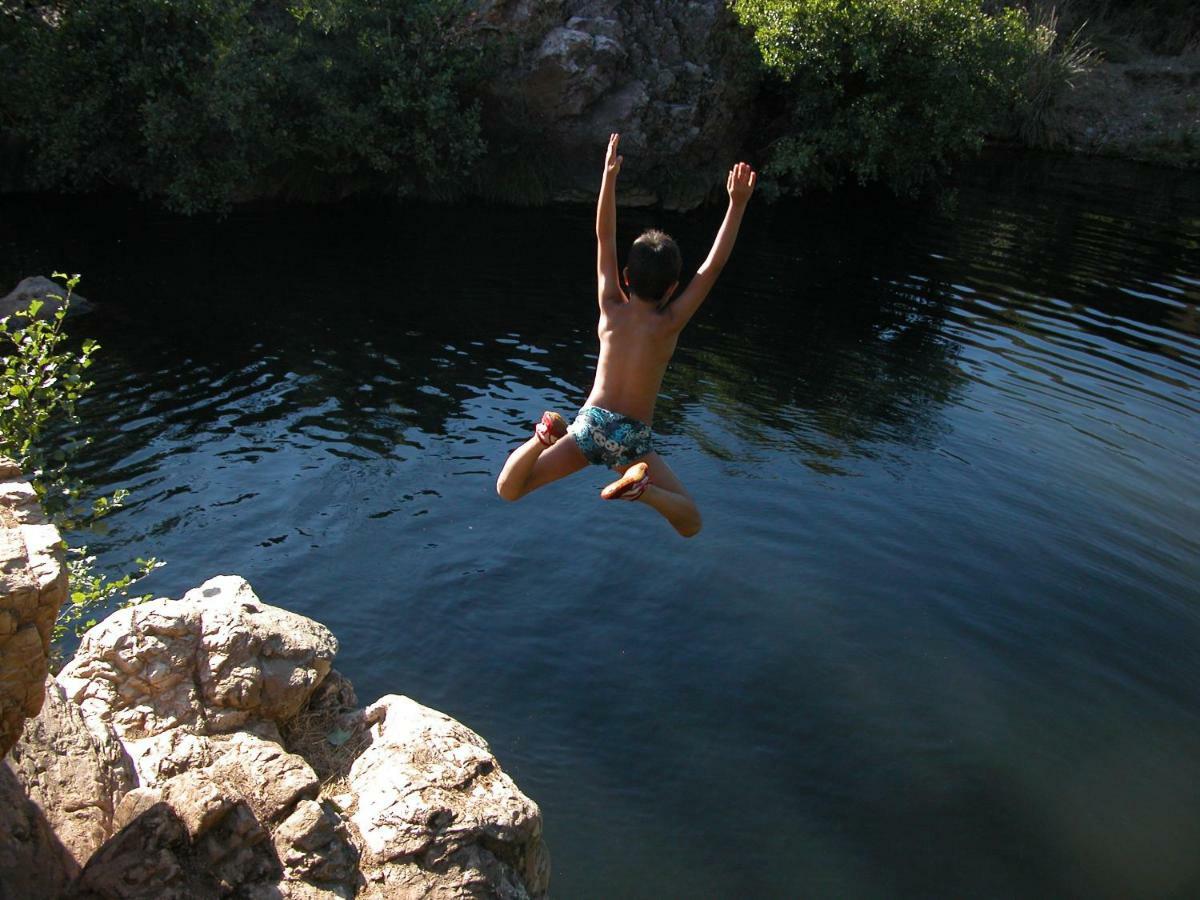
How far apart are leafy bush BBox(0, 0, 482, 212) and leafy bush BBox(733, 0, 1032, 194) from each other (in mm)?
6841

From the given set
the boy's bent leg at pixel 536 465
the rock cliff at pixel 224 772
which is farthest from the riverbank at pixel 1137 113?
the rock cliff at pixel 224 772

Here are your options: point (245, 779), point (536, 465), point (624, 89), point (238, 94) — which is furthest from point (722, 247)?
point (624, 89)

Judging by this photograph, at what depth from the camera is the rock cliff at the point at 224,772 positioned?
4820 millimetres

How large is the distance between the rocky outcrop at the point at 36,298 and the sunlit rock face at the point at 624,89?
11.3 meters

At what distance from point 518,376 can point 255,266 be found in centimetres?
674

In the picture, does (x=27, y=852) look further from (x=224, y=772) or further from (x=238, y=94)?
(x=238, y=94)

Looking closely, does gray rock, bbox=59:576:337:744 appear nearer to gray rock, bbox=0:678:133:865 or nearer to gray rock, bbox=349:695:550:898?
gray rock, bbox=349:695:550:898

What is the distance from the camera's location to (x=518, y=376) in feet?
51.2

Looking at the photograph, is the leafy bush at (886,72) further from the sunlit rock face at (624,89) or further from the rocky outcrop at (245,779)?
the rocky outcrop at (245,779)

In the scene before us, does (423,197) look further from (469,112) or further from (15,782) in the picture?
(15,782)

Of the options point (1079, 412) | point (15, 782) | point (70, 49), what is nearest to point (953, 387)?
point (1079, 412)

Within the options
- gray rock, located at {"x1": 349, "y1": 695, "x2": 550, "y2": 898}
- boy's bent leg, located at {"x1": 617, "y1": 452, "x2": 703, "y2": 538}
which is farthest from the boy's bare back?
gray rock, located at {"x1": 349, "y1": 695, "x2": 550, "y2": 898}

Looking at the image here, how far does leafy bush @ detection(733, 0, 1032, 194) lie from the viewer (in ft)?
73.5

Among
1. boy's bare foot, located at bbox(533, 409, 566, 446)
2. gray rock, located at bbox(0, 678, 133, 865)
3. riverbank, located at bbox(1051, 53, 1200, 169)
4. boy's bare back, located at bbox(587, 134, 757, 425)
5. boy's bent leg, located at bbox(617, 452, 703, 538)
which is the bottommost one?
gray rock, located at bbox(0, 678, 133, 865)
